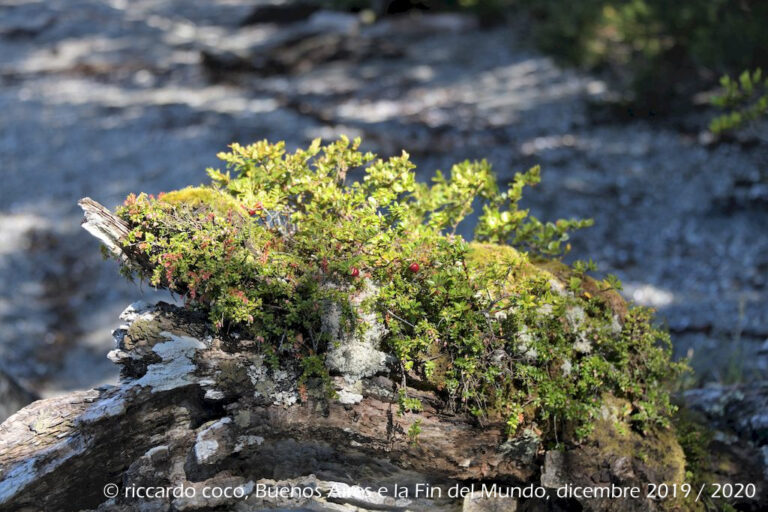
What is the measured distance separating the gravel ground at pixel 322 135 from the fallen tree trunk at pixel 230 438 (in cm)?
332

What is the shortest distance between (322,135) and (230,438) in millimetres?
7127

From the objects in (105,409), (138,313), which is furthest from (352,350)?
(105,409)

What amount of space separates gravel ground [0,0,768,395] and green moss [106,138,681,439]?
102 inches

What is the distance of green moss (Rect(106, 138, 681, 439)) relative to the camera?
109 inches

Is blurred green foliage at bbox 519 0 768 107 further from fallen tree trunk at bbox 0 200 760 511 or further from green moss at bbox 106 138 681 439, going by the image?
fallen tree trunk at bbox 0 200 760 511

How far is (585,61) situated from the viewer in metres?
10.4

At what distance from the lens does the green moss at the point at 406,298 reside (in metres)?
2.78

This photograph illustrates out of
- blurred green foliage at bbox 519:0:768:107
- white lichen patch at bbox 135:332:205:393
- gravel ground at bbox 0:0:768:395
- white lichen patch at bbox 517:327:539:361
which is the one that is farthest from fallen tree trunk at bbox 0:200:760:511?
blurred green foliage at bbox 519:0:768:107

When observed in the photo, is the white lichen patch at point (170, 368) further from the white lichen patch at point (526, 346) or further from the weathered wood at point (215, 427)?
the white lichen patch at point (526, 346)

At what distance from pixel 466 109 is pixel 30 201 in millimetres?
6299

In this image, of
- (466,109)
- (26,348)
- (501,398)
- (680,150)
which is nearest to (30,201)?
(26,348)

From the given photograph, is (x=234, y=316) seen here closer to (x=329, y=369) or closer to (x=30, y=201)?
(x=329, y=369)

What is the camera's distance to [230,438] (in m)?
2.75

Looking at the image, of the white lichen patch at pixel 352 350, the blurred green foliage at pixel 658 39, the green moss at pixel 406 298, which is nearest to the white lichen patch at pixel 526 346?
the green moss at pixel 406 298
